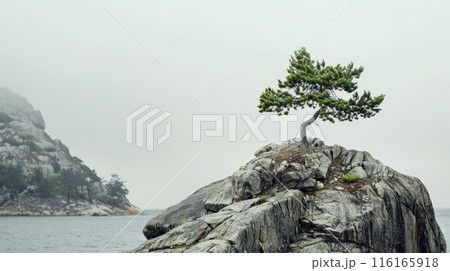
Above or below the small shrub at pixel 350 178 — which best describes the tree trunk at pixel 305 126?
above

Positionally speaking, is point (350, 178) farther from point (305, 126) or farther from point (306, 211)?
→ point (305, 126)

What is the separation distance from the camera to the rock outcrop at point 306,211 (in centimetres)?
1869

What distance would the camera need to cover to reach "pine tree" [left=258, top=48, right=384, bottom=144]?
2531cm

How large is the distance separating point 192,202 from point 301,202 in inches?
289

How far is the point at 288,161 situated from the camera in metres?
24.4

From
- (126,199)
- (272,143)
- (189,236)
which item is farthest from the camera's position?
(126,199)

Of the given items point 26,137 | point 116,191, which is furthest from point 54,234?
point 26,137

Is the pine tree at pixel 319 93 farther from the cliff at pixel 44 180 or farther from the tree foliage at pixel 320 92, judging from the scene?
the cliff at pixel 44 180

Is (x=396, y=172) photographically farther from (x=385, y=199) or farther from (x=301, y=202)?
(x=301, y=202)

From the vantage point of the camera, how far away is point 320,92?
1026 inches

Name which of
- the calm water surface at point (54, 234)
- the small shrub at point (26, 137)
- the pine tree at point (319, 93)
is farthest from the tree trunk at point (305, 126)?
Result: the small shrub at point (26, 137)

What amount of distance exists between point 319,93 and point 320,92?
69 centimetres

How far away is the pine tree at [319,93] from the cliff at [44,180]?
119 meters

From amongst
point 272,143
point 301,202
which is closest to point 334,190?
point 301,202
